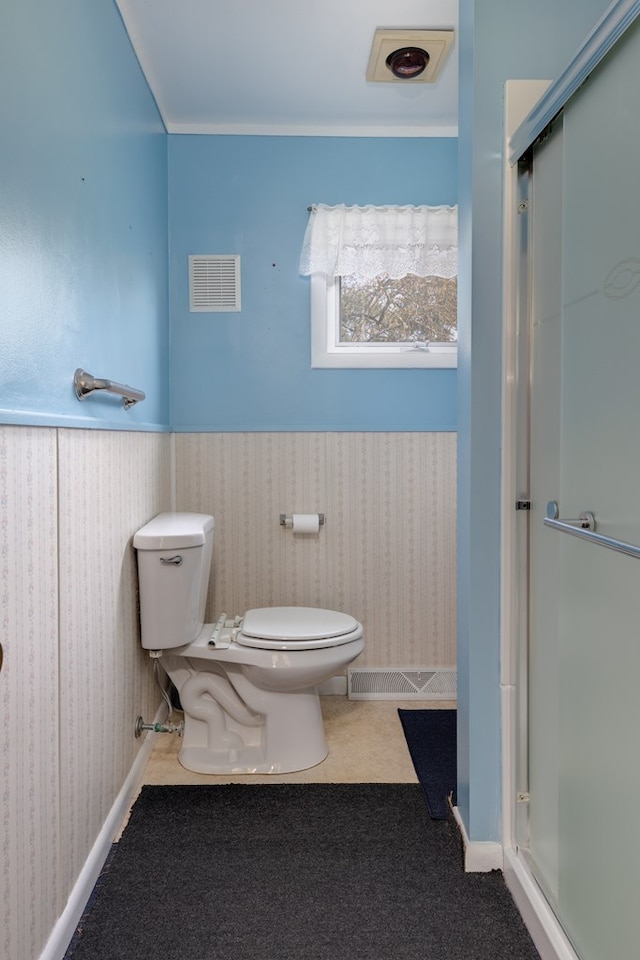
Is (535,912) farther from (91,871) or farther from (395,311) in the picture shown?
(395,311)

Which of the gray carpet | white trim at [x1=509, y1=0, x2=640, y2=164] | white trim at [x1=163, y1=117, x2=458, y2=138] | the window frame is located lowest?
the gray carpet

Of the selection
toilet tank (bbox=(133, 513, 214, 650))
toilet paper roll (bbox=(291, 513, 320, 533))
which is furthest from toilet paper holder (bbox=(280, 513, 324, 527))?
toilet tank (bbox=(133, 513, 214, 650))

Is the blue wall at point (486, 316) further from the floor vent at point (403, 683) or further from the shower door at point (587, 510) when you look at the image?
the floor vent at point (403, 683)

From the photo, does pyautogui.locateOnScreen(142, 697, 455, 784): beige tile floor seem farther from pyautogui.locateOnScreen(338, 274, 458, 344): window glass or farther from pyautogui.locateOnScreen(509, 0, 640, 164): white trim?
pyautogui.locateOnScreen(509, 0, 640, 164): white trim

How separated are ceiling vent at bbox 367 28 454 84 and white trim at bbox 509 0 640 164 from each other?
837 mm

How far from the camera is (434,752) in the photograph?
2.23 metres

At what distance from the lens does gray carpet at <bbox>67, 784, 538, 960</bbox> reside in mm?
1380

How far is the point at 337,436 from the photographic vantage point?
2.71 m

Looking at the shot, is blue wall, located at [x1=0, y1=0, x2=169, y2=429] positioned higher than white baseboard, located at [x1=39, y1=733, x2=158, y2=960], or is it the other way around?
blue wall, located at [x1=0, y1=0, x2=169, y2=429]

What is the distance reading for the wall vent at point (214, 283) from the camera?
2.67 meters

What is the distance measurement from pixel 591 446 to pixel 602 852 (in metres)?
0.70

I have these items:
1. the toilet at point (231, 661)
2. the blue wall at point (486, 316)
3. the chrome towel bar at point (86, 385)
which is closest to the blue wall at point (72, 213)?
the chrome towel bar at point (86, 385)

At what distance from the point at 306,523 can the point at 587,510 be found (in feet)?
5.07

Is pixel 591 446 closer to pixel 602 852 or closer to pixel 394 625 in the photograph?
pixel 602 852
